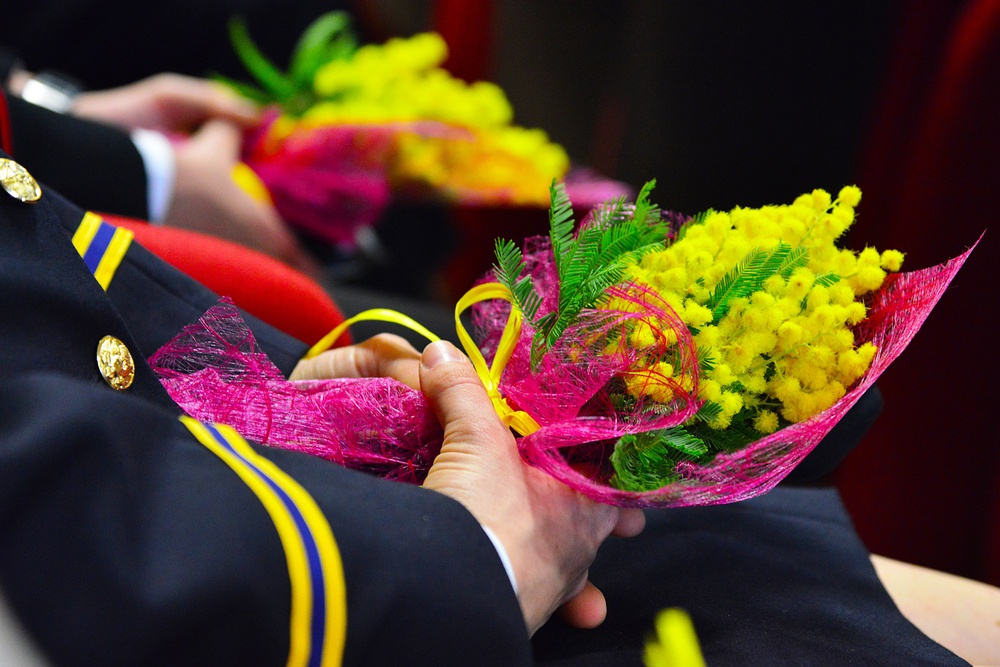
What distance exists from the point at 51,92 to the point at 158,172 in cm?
33

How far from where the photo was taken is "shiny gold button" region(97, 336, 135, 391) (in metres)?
0.41

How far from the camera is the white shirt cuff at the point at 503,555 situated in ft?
1.23

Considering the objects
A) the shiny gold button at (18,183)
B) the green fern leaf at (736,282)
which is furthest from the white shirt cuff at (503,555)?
the shiny gold button at (18,183)

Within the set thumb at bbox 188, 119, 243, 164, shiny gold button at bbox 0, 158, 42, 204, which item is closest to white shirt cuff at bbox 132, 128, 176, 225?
thumb at bbox 188, 119, 243, 164

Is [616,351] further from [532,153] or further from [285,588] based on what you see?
[532,153]

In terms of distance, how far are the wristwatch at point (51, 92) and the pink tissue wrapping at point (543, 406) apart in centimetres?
85

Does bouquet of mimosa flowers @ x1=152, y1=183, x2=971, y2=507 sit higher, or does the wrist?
bouquet of mimosa flowers @ x1=152, y1=183, x2=971, y2=507

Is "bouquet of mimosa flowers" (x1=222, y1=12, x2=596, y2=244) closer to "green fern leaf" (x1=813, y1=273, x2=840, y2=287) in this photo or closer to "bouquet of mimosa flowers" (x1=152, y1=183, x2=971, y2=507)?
"bouquet of mimosa flowers" (x1=152, y1=183, x2=971, y2=507)

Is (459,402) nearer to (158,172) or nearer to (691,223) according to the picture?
(691,223)

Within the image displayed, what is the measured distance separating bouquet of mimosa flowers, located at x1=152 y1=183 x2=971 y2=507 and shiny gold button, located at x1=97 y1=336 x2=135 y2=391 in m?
0.06

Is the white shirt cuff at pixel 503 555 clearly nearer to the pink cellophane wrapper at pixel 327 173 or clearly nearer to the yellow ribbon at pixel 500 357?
the yellow ribbon at pixel 500 357

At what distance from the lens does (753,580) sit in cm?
49

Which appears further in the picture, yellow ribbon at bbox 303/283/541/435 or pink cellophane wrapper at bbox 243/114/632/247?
pink cellophane wrapper at bbox 243/114/632/247

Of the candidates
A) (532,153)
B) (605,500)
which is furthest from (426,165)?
(605,500)
